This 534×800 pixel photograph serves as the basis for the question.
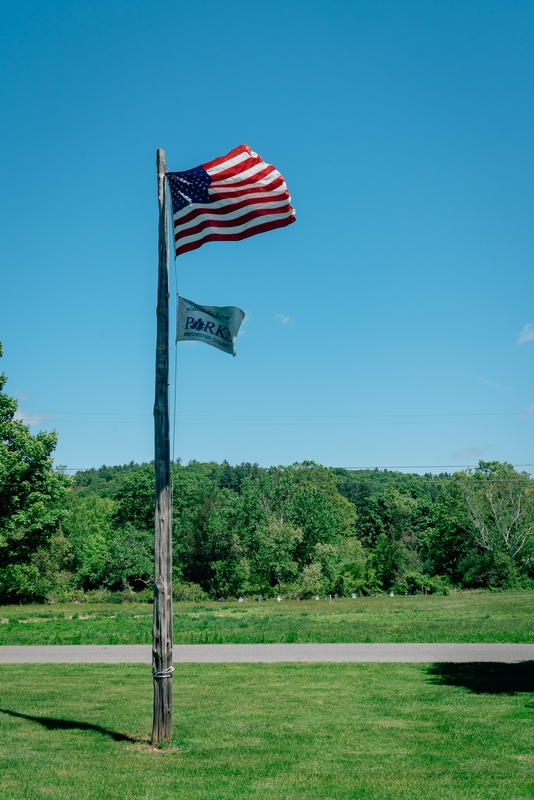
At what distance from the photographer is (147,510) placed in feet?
218

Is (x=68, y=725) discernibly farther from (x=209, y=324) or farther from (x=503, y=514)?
(x=503, y=514)

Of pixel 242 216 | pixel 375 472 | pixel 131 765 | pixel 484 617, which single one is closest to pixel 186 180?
pixel 242 216

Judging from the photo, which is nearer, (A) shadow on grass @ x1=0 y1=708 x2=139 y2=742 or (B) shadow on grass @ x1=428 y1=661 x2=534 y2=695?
(A) shadow on grass @ x1=0 y1=708 x2=139 y2=742

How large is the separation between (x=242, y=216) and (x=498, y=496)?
5443 cm

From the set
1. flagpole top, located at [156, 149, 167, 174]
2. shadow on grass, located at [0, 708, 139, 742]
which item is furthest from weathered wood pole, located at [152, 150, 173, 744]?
shadow on grass, located at [0, 708, 139, 742]

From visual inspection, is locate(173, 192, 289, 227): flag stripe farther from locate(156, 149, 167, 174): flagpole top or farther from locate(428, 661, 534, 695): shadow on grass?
locate(428, 661, 534, 695): shadow on grass

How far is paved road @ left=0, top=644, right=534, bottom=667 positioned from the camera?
56.9ft

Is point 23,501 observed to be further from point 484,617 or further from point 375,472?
point 375,472

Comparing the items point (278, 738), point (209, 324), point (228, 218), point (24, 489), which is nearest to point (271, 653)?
point (278, 738)

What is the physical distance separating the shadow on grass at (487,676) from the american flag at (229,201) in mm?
8762

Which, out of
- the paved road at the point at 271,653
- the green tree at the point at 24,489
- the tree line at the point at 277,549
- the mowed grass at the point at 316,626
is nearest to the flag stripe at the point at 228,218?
the paved road at the point at 271,653

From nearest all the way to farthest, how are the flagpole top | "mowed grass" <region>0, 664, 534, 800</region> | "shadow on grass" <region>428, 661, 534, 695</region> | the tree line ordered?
"mowed grass" <region>0, 664, 534, 800</region>, the flagpole top, "shadow on grass" <region>428, 661, 534, 695</region>, the tree line

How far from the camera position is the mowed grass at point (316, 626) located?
2231 centimetres

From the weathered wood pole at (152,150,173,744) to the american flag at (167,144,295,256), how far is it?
29 cm
